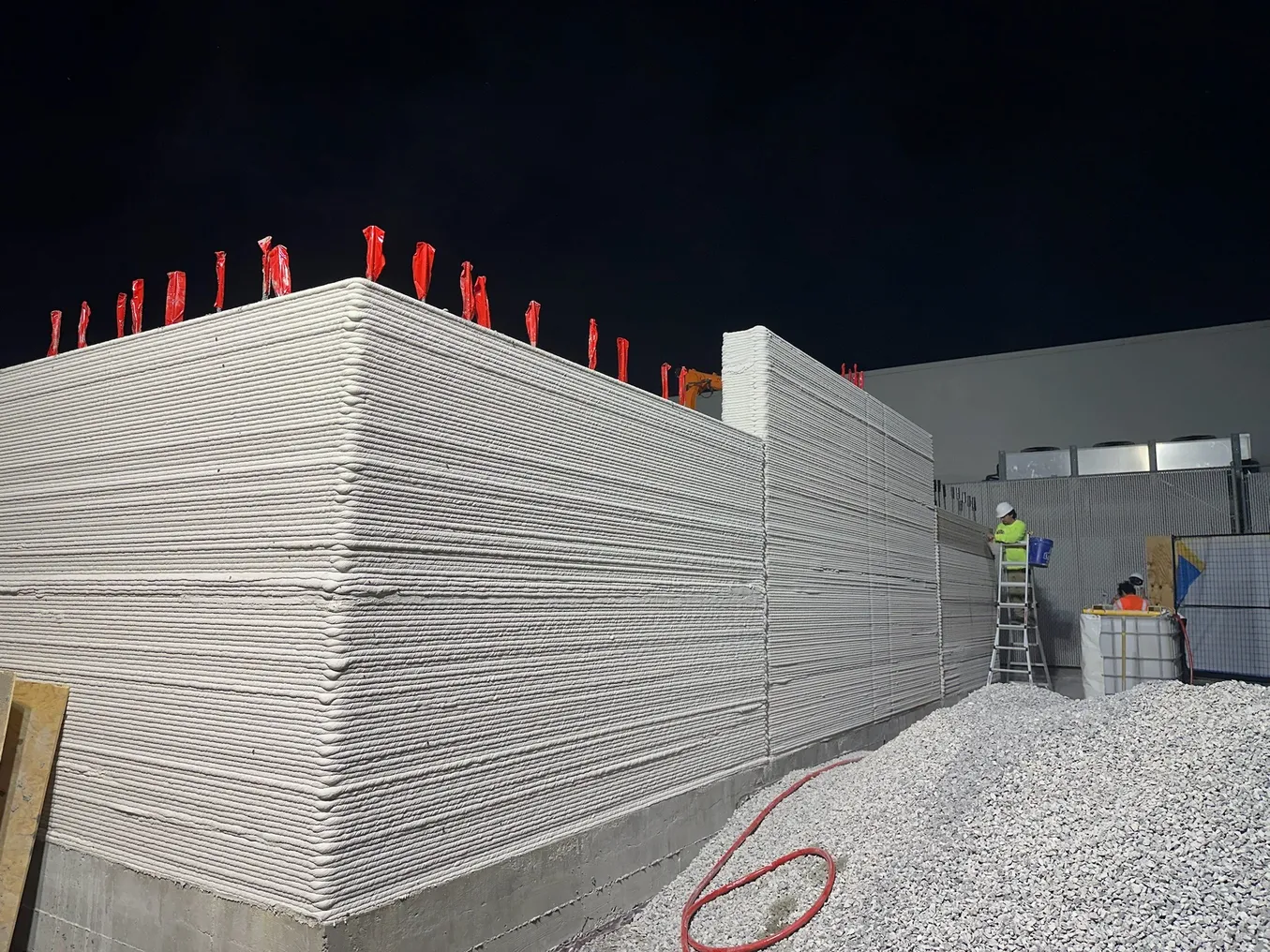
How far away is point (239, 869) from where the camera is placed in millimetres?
2646

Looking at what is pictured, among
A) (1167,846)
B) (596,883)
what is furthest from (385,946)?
(1167,846)

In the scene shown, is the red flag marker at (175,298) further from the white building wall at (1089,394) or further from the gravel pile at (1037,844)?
the white building wall at (1089,394)

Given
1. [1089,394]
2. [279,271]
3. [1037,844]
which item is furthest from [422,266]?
[1089,394]

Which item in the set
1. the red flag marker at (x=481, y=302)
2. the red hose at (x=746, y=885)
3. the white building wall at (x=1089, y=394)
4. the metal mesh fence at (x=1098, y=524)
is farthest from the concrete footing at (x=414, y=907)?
the white building wall at (x=1089, y=394)

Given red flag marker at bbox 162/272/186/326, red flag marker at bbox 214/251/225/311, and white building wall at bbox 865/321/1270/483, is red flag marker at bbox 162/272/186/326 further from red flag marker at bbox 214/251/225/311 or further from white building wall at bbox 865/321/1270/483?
white building wall at bbox 865/321/1270/483

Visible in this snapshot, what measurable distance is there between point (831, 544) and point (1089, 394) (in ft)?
43.8

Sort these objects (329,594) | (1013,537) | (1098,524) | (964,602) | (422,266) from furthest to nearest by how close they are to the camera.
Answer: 1. (1098,524)
2. (1013,537)
3. (964,602)
4. (422,266)
5. (329,594)

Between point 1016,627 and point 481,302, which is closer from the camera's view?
point 481,302

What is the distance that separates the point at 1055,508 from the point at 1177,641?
570 centimetres

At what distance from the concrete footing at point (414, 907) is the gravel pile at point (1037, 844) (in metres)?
0.19

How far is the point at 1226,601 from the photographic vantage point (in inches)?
318

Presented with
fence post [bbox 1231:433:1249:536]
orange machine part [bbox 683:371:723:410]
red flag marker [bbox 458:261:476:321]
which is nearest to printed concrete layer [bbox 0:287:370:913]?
red flag marker [bbox 458:261:476:321]

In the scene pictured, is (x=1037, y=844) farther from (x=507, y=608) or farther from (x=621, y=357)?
(x=621, y=357)

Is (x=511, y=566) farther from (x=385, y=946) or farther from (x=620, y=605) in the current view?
(x=385, y=946)
